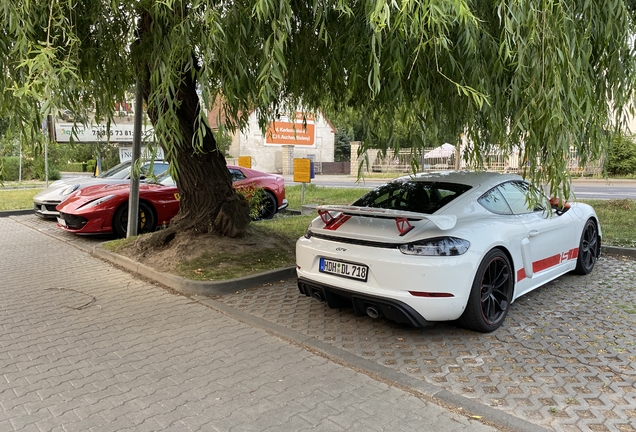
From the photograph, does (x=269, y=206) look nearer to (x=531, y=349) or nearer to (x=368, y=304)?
(x=368, y=304)

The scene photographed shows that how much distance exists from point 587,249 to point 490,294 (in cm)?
274

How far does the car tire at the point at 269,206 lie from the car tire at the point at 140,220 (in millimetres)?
3005

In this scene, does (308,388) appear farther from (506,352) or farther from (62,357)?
(62,357)

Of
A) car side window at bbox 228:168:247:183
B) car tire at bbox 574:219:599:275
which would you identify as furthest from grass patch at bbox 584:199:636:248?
car side window at bbox 228:168:247:183

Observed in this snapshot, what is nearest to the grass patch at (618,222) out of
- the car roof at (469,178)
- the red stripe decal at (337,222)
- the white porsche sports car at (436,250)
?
the white porsche sports car at (436,250)

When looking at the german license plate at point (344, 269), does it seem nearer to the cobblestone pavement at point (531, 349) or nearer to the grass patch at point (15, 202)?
the cobblestone pavement at point (531, 349)

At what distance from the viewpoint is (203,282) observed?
5480mm

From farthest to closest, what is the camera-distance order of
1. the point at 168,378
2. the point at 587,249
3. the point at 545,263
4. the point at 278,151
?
the point at 278,151 < the point at 587,249 < the point at 545,263 < the point at 168,378

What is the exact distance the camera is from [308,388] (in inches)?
129

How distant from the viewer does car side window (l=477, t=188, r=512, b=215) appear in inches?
175

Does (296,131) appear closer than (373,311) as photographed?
No

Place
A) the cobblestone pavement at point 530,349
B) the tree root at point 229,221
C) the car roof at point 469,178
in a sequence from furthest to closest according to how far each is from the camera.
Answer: the tree root at point 229,221 < the car roof at point 469,178 < the cobblestone pavement at point 530,349

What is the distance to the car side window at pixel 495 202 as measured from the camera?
4.46 meters

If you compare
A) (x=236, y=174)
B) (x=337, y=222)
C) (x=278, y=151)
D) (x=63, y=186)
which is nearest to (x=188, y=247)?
(x=337, y=222)
